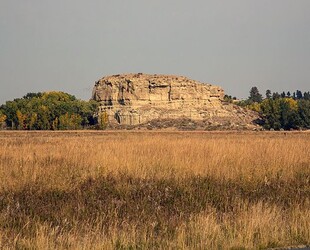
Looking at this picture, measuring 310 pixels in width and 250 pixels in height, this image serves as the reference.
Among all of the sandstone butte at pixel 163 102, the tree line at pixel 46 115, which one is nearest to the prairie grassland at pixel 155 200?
the tree line at pixel 46 115

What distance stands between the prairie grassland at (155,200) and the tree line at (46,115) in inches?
3226

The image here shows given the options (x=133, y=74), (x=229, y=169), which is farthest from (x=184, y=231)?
(x=133, y=74)

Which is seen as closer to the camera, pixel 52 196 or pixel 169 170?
pixel 52 196

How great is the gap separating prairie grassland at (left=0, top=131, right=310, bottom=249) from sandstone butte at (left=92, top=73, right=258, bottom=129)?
101m

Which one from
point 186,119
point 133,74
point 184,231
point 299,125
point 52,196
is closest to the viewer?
point 184,231

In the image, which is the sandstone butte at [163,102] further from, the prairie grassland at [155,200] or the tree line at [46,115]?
the prairie grassland at [155,200]

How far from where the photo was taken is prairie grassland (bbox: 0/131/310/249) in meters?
6.74

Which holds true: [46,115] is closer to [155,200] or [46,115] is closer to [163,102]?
[163,102]

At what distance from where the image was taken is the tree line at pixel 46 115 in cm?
9431

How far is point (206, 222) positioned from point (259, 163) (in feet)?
19.8

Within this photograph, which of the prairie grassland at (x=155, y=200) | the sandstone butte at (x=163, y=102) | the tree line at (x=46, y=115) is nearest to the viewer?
the prairie grassland at (x=155, y=200)

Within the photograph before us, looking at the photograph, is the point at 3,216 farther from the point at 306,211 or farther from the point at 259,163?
the point at 259,163

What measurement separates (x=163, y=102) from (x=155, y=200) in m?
118

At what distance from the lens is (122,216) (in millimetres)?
8109
